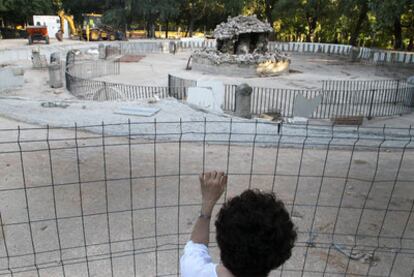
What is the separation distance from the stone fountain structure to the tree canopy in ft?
44.0

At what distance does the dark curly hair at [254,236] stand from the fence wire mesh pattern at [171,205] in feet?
8.17

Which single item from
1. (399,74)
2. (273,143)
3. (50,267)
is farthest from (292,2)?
(50,267)

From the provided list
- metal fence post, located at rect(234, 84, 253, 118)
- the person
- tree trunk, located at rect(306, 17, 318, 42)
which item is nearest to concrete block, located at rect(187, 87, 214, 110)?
metal fence post, located at rect(234, 84, 253, 118)

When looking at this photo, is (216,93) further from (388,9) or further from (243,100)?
(388,9)

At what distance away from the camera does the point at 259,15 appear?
50219 millimetres

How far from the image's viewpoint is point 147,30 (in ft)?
165

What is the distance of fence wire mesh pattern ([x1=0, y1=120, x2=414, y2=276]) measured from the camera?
177 inches

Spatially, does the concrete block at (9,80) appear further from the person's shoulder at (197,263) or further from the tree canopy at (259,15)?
the tree canopy at (259,15)

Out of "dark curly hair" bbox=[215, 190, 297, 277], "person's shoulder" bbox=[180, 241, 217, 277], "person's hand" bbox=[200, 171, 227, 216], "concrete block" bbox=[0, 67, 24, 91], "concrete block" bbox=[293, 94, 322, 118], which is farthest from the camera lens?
"concrete block" bbox=[0, 67, 24, 91]

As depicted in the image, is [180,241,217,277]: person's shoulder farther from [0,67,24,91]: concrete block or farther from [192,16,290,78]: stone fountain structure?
[192,16,290,78]: stone fountain structure

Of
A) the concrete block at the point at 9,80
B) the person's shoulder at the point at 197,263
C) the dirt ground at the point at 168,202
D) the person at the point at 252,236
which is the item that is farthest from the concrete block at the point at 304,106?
the concrete block at the point at 9,80

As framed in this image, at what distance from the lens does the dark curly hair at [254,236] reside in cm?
188

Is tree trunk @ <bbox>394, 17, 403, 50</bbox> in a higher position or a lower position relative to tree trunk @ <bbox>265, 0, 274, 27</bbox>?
lower

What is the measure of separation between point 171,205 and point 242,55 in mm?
20617
